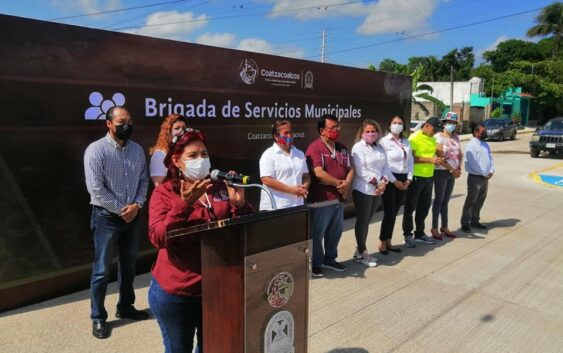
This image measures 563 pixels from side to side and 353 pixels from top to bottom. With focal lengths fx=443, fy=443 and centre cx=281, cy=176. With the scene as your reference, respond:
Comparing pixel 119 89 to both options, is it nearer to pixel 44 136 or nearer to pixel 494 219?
pixel 44 136

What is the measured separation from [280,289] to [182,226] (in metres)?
0.53

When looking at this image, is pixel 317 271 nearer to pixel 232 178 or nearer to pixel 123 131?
pixel 123 131

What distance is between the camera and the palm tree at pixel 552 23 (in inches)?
2191

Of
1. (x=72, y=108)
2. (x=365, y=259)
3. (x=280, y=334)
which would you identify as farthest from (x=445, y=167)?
(x=280, y=334)

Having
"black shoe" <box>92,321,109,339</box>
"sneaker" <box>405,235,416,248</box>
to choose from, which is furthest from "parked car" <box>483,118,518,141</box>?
"black shoe" <box>92,321,109,339</box>

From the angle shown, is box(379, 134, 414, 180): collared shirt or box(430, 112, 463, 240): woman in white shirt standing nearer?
box(379, 134, 414, 180): collared shirt

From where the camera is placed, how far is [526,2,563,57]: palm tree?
55.7 metres

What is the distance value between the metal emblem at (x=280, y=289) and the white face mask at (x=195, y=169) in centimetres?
61

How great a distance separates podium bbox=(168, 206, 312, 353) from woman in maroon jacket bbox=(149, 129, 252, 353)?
19 cm

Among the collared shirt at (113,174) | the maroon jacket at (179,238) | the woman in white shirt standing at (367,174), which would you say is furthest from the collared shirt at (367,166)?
the maroon jacket at (179,238)

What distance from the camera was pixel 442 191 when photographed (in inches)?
257

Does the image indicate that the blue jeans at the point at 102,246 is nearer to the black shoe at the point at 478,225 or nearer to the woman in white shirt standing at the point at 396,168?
the woman in white shirt standing at the point at 396,168

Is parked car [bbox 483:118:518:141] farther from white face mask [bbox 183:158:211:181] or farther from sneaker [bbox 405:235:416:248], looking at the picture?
white face mask [bbox 183:158:211:181]

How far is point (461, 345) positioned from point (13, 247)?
3.93 metres
